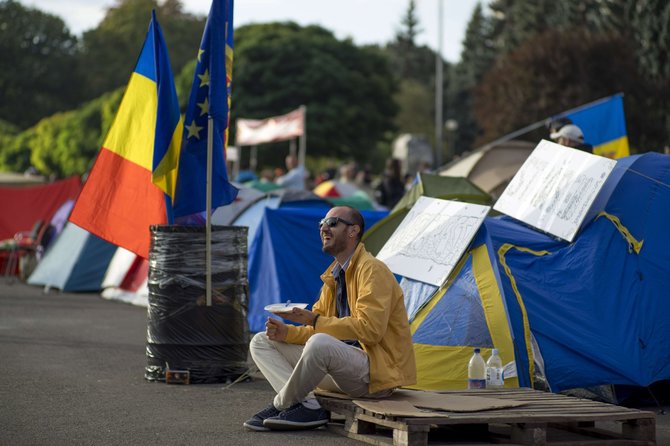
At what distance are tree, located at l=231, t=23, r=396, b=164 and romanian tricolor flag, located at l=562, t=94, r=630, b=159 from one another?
136 feet

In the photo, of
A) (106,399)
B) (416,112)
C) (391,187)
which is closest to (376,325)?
(106,399)

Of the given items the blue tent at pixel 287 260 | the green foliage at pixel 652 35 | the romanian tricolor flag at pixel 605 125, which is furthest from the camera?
the green foliage at pixel 652 35

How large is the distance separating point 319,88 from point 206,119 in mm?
48499

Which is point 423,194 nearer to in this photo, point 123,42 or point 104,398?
point 104,398

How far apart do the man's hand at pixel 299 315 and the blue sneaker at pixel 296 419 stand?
0.59m

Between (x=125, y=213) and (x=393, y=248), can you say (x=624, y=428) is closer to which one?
(x=393, y=248)

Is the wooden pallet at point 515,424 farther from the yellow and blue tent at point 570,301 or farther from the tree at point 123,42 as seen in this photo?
the tree at point 123,42

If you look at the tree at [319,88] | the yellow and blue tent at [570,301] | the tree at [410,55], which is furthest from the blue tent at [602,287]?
the tree at [410,55]

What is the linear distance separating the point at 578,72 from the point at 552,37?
1.90 m

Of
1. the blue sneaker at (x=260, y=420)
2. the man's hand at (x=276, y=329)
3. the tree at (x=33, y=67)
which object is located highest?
the tree at (x=33, y=67)

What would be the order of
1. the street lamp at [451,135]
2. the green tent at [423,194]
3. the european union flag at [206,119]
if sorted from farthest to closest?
the street lamp at [451,135] → the green tent at [423,194] → the european union flag at [206,119]

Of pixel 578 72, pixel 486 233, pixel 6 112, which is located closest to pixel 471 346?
pixel 486 233

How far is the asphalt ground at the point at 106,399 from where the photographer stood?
7156 mm

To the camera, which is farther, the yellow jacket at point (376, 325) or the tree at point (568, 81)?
the tree at point (568, 81)
